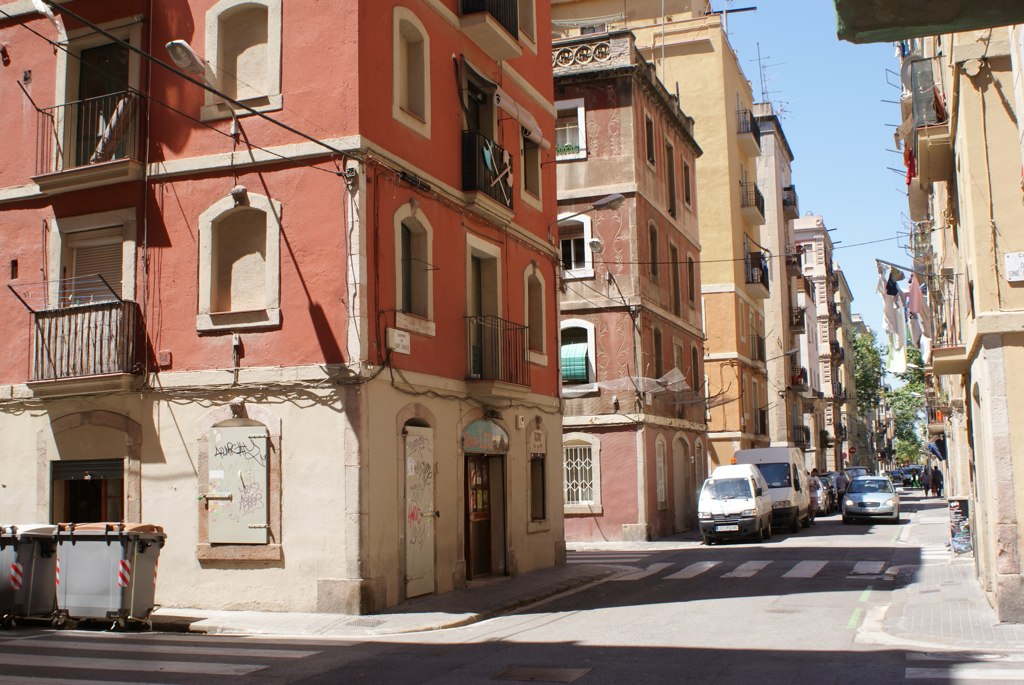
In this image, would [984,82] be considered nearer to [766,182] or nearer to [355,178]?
[355,178]

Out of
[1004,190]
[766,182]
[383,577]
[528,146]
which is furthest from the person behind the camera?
[766,182]

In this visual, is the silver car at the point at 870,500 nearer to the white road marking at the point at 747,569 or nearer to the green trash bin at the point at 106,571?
the white road marking at the point at 747,569

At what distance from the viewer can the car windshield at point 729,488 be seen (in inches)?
1128

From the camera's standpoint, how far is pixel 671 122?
35562 millimetres

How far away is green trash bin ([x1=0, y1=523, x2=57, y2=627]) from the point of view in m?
14.3

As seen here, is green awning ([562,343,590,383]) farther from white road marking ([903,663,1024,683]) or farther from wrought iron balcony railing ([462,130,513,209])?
white road marking ([903,663,1024,683])

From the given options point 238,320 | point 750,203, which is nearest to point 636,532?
point 238,320

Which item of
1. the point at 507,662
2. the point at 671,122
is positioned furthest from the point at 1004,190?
the point at 671,122

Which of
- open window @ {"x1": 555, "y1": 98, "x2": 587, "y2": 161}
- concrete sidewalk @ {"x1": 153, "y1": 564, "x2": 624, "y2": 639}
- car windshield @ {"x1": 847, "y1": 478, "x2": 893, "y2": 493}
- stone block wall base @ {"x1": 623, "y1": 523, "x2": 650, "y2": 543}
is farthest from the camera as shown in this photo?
car windshield @ {"x1": 847, "y1": 478, "x2": 893, "y2": 493}

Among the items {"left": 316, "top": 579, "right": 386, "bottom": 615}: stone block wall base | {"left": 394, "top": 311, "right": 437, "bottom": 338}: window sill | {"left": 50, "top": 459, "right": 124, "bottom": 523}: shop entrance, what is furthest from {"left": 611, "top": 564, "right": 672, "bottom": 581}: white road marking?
{"left": 50, "top": 459, "right": 124, "bottom": 523}: shop entrance

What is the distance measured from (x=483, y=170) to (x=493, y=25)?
8.67ft

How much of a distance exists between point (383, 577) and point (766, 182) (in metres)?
45.6

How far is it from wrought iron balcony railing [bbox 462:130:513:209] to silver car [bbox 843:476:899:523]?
68.1 feet

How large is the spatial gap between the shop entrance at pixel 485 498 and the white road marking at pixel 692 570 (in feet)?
10.4
